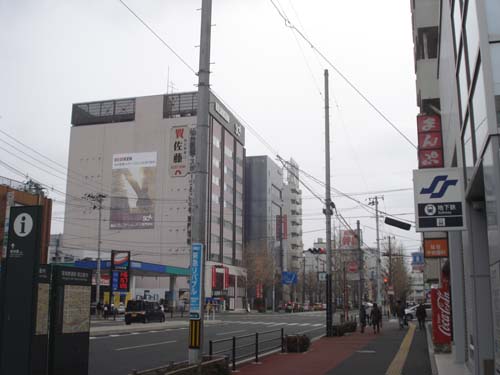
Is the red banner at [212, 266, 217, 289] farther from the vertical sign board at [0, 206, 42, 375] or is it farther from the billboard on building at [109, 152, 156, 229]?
the vertical sign board at [0, 206, 42, 375]

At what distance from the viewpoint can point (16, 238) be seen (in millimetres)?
8359

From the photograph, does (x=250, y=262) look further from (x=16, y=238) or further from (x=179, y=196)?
(x=16, y=238)

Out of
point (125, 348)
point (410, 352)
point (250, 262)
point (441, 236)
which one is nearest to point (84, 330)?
point (125, 348)

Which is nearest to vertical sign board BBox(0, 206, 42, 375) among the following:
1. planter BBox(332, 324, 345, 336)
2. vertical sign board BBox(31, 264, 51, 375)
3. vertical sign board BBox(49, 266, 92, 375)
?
vertical sign board BBox(31, 264, 51, 375)

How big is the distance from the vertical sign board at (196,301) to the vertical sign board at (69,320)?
6.93ft

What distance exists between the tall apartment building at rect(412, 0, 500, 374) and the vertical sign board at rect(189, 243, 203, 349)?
531cm

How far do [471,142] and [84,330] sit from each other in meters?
8.11

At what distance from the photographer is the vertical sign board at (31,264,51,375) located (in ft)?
33.2

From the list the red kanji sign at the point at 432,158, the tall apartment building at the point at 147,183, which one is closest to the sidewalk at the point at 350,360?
the red kanji sign at the point at 432,158

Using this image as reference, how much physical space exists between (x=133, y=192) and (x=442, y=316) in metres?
72.0

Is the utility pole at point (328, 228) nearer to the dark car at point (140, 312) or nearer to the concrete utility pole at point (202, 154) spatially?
the concrete utility pole at point (202, 154)

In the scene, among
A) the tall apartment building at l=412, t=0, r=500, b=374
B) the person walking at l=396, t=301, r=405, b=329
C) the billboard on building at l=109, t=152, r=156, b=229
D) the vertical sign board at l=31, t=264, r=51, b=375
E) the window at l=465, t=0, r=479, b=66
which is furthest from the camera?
the billboard on building at l=109, t=152, r=156, b=229

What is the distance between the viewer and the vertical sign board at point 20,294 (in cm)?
823

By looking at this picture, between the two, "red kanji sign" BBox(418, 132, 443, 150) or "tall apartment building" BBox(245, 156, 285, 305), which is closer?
"red kanji sign" BBox(418, 132, 443, 150)
